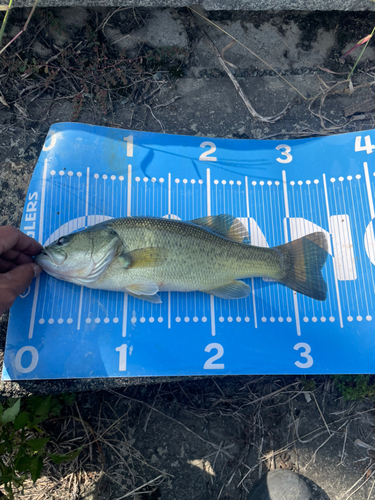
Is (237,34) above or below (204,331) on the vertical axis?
above

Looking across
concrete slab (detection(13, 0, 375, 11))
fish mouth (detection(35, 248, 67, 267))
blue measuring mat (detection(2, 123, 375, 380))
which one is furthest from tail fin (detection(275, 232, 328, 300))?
concrete slab (detection(13, 0, 375, 11))

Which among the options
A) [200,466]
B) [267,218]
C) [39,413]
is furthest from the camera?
[267,218]

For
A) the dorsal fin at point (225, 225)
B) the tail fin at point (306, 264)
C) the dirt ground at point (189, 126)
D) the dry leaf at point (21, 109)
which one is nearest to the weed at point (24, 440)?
the dirt ground at point (189, 126)

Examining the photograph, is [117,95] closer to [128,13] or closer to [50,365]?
[128,13]

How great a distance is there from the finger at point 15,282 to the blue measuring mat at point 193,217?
0.19m

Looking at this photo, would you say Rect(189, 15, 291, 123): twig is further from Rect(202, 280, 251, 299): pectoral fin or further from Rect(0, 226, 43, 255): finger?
Rect(0, 226, 43, 255): finger

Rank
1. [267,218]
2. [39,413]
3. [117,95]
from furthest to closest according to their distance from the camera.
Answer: [117,95]
[267,218]
[39,413]

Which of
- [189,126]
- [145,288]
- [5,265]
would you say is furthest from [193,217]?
[5,265]

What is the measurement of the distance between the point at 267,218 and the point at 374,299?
1319mm

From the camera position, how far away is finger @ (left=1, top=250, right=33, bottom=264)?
2.90 metres

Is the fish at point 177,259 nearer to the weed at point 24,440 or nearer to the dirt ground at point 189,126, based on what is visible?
the dirt ground at point 189,126

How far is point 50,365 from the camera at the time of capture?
2955 millimetres

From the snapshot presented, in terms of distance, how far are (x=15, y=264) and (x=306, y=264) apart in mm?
2703

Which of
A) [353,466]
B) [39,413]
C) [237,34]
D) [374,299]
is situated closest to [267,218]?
[374,299]
